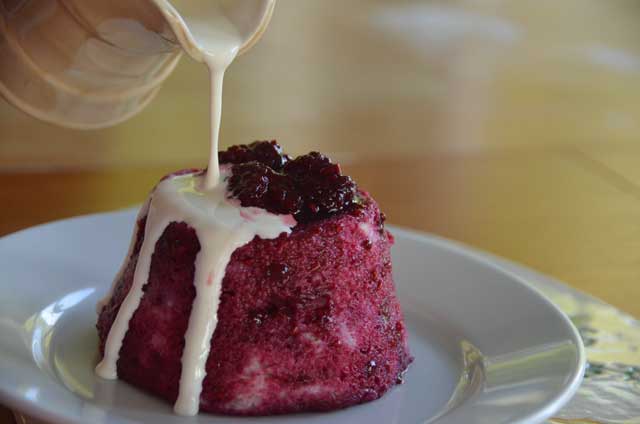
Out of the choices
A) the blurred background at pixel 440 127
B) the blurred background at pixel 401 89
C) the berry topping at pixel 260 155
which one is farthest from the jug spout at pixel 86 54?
the blurred background at pixel 401 89

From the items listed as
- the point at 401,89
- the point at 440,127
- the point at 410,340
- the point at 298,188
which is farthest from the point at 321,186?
the point at 401,89

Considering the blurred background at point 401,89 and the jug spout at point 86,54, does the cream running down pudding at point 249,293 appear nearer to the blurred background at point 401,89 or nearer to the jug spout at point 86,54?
the jug spout at point 86,54

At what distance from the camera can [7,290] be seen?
1.46m

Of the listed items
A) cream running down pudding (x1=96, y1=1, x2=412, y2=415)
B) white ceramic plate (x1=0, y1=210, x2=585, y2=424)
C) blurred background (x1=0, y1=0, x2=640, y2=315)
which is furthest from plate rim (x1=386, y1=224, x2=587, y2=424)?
cream running down pudding (x1=96, y1=1, x2=412, y2=415)

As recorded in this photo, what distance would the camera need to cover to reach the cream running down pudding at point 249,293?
4.22 ft

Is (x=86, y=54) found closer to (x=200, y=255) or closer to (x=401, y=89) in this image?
(x=200, y=255)

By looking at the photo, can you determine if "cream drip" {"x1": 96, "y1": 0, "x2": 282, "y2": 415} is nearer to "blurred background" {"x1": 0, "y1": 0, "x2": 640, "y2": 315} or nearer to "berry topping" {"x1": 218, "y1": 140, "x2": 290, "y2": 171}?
"berry topping" {"x1": 218, "y1": 140, "x2": 290, "y2": 171}

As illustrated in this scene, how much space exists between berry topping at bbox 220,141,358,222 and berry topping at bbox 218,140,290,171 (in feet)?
0.09

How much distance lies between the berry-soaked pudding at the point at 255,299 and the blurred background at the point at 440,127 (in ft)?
2.08

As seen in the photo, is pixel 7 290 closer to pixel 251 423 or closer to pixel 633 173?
pixel 251 423

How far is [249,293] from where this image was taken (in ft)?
4.26

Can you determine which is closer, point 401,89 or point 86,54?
point 86,54

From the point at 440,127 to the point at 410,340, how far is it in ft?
5.51

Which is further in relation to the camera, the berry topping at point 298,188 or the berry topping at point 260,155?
the berry topping at point 260,155
